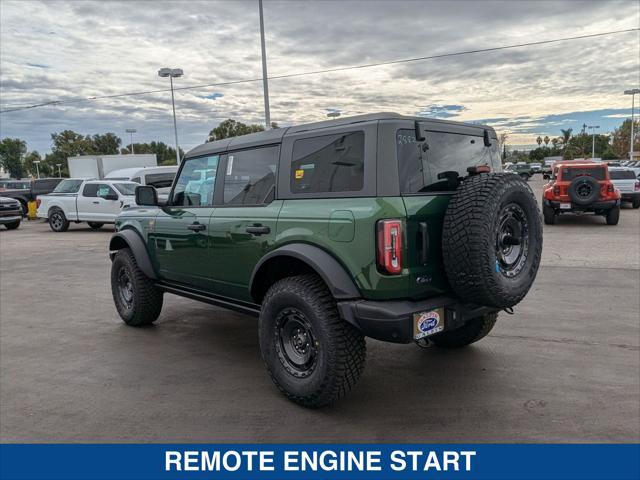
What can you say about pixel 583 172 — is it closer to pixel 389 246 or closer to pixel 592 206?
pixel 592 206

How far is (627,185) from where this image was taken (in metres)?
17.7

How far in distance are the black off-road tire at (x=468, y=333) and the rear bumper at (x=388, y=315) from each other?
1270 mm

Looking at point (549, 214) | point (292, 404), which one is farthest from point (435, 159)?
point (549, 214)

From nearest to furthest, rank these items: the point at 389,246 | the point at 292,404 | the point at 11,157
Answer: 1. the point at 389,246
2. the point at 292,404
3. the point at 11,157

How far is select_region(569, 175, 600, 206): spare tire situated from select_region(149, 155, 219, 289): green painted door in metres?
11.3

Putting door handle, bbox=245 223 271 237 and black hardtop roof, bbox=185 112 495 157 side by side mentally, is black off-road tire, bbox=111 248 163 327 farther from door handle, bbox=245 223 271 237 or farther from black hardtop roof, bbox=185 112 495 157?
door handle, bbox=245 223 271 237

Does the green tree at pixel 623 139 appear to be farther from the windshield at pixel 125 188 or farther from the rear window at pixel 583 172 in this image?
the windshield at pixel 125 188

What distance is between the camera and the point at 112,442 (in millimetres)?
3174

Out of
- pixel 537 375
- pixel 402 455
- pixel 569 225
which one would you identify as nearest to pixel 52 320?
pixel 402 455

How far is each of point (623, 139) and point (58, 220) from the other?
4024 inches

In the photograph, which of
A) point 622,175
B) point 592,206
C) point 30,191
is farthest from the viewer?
point 30,191

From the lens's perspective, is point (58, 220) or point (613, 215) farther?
→ point (58, 220)

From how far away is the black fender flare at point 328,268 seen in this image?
127 inches

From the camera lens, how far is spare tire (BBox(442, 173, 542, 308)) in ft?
10.2
